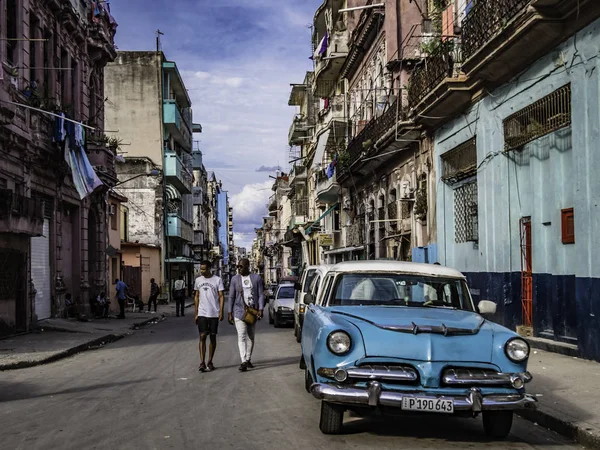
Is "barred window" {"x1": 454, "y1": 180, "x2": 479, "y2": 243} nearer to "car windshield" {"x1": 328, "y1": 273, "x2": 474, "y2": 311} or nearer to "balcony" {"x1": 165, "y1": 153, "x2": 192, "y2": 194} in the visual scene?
"car windshield" {"x1": 328, "y1": 273, "x2": 474, "y2": 311}

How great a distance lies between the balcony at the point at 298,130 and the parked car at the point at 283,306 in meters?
31.3

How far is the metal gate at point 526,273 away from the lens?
1460cm

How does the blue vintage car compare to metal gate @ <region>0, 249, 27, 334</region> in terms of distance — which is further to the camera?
metal gate @ <region>0, 249, 27, 334</region>

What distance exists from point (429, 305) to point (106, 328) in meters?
16.3

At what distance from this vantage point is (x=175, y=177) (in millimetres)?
50844

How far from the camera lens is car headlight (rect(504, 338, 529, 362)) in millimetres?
6480

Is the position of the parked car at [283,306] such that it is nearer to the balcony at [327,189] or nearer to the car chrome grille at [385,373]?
the balcony at [327,189]

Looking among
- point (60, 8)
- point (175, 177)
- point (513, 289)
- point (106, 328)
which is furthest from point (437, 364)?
point (175, 177)

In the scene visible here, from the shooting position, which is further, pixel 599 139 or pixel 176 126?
pixel 176 126

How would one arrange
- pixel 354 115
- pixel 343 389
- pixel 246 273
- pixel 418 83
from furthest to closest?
1. pixel 354 115
2. pixel 418 83
3. pixel 246 273
4. pixel 343 389

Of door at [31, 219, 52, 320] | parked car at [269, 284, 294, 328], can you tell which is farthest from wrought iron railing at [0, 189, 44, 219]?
parked car at [269, 284, 294, 328]

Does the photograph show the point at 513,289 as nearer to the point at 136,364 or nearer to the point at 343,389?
the point at 136,364

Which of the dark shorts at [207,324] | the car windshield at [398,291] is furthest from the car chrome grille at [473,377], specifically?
the dark shorts at [207,324]

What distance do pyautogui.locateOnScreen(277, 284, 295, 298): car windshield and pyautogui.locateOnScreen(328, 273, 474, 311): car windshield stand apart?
15.4 m
